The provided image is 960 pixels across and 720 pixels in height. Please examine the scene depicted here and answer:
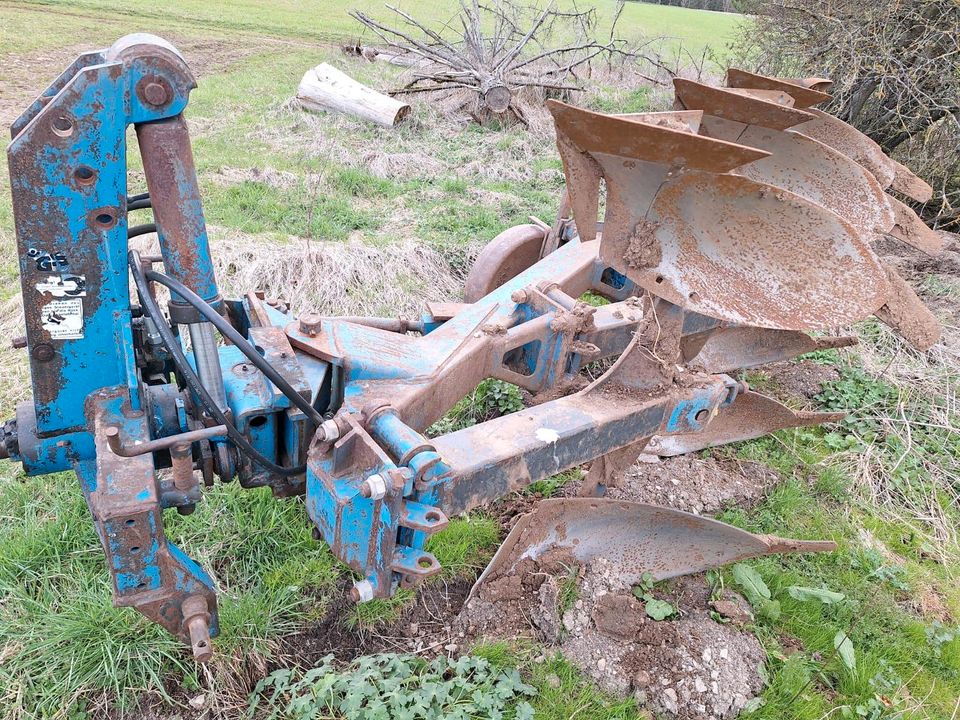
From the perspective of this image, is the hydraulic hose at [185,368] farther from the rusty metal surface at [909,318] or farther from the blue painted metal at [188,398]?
the rusty metal surface at [909,318]

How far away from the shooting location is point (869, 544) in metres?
3.43

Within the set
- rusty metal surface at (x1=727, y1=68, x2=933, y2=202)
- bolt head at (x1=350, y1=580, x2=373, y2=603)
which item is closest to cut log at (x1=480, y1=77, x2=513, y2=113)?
rusty metal surface at (x1=727, y1=68, x2=933, y2=202)

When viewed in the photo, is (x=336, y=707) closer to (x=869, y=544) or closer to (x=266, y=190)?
(x=869, y=544)

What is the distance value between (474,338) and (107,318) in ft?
4.35

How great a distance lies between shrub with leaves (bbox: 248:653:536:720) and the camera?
7.65 feet

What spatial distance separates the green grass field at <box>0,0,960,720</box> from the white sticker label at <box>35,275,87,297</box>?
127cm

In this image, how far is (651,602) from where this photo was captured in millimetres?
2869

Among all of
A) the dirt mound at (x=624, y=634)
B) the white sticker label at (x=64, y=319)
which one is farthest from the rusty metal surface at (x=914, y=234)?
the white sticker label at (x=64, y=319)

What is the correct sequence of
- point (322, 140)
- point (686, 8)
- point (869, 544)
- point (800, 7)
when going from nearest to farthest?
point (869, 544) < point (800, 7) < point (322, 140) < point (686, 8)

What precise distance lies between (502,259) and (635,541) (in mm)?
1735

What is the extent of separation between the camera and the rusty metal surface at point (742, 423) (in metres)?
3.73

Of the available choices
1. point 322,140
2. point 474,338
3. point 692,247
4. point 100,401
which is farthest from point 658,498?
point 322,140

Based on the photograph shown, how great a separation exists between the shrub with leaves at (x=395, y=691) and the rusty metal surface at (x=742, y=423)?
1.74 m

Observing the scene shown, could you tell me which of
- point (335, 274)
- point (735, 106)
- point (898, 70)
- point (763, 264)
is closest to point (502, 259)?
point (735, 106)
